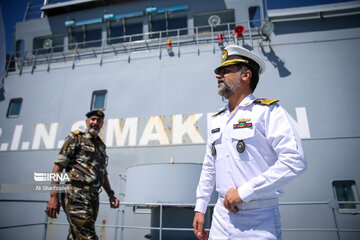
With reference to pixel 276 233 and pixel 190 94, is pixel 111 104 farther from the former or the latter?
pixel 276 233

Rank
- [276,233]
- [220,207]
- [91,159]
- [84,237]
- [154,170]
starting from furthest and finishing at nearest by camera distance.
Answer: [154,170] → [91,159] → [84,237] → [220,207] → [276,233]

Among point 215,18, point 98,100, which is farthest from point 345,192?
point 215,18

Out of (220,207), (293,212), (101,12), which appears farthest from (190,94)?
(101,12)

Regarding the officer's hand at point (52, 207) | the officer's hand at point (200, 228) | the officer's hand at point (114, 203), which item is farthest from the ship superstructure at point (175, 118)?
the officer's hand at point (200, 228)

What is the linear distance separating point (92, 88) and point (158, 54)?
2117 millimetres

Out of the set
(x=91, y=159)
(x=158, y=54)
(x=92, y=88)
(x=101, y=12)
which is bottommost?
(x=91, y=159)

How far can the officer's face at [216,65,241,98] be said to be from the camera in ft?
4.83

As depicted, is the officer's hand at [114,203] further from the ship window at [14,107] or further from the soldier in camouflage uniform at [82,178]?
the ship window at [14,107]

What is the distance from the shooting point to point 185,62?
598 centimetres

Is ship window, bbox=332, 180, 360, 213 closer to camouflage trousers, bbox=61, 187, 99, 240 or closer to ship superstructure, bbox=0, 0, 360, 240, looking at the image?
ship superstructure, bbox=0, 0, 360, 240

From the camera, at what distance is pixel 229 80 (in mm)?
1480

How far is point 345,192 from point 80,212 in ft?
15.9

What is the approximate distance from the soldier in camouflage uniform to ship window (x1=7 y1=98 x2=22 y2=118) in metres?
5.41

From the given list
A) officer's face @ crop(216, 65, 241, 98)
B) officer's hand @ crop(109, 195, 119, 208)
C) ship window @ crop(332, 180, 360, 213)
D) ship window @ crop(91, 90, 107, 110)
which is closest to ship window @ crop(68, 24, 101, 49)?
ship window @ crop(91, 90, 107, 110)
